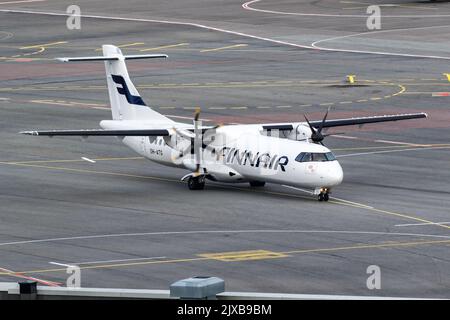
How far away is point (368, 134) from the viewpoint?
69.6 meters

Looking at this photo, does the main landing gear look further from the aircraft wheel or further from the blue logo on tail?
the blue logo on tail

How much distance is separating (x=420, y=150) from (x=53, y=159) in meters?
18.0

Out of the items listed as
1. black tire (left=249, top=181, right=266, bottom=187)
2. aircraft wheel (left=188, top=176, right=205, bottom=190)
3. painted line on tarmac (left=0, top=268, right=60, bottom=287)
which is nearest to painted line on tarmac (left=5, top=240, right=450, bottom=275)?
painted line on tarmac (left=0, top=268, right=60, bottom=287)

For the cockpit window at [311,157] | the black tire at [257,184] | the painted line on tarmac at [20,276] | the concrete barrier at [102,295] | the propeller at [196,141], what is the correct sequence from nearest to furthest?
1. the concrete barrier at [102,295]
2. the painted line on tarmac at [20,276]
3. the cockpit window at [311,157]
4. the propeller at [196,141]
5. the black tire at [257,184]

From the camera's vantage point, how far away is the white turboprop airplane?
51.2m

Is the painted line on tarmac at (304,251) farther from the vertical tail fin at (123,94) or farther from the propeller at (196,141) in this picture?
the vertical tail fin at (123,94)

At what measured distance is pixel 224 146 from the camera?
54250 millimetres

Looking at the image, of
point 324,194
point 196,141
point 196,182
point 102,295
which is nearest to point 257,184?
point 196,182

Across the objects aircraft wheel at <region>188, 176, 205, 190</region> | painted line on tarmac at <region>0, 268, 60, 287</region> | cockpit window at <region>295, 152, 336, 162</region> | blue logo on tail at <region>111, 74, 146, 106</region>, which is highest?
blue logo on tail at <region>111, 74, 146, 106</region>

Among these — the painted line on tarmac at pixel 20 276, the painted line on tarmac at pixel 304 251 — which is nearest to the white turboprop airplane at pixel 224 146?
the painted line on tarmac at pixel 304 251

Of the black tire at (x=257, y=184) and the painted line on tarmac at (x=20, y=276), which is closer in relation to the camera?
the painted line on tarmac at (x=20, y=276)

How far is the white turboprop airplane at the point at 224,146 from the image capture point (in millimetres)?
51156
